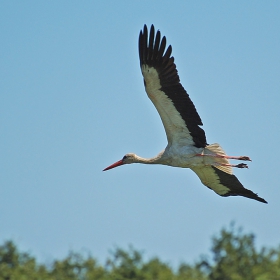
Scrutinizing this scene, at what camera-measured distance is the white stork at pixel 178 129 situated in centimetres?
1388

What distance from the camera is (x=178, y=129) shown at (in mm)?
14570

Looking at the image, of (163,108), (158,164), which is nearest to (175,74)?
(163,108)

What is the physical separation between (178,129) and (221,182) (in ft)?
5.51

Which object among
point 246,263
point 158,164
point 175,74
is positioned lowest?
point 158,164

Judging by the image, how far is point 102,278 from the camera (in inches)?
1138

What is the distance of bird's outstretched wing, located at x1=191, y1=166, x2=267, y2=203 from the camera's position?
15.3 m

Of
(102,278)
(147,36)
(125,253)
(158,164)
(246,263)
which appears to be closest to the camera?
(147,36)

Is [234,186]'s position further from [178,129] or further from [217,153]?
[178,129]

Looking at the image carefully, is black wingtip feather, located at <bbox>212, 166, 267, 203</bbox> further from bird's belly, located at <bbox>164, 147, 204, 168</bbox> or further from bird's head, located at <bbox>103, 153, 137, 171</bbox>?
bird's head, located at <bbox>103, 153, 137, 171</bbox>

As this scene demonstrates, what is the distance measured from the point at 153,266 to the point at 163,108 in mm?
17052

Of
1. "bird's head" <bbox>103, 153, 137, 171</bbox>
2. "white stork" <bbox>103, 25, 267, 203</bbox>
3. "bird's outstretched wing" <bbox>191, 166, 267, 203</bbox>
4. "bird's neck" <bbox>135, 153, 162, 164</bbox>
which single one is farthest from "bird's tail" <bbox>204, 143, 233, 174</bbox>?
"bird's head" <bbox>103, 153, 137, 171</bbox>

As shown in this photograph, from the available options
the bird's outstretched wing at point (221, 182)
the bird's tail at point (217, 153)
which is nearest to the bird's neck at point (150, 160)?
the bird's outstretched wing at point (221, 182)

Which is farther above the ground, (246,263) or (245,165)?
(246,263)

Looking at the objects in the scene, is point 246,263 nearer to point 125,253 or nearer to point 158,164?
point 125,253
